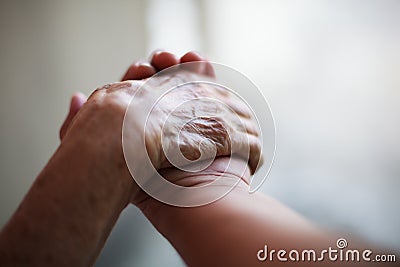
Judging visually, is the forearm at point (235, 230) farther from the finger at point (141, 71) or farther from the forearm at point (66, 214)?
the finger at point (141, 71)

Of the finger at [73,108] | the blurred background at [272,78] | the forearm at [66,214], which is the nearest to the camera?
the forearm at [66,214]

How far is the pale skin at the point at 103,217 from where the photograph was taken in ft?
1.17

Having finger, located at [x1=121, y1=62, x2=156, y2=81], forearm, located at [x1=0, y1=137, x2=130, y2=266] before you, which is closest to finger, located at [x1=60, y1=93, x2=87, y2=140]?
finger, located at [x1=121, y1=62, x2=156, y2=81]

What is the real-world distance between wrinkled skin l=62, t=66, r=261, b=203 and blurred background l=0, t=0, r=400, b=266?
0.20 m

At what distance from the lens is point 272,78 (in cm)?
125

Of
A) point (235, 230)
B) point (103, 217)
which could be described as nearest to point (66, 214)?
point (103, 217)

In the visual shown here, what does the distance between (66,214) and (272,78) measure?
97 centimetres

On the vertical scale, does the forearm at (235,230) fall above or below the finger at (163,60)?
below

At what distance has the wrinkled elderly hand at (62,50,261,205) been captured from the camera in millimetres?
414

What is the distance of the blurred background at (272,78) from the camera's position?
936 millimetres

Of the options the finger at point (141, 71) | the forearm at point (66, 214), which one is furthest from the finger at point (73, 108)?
the forearm at point (66, 214)

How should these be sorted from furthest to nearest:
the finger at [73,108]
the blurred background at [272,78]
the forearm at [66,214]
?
1. the blurred background at [272,78]
2. the finger at [73,108]
3. the forearm at [66,214]

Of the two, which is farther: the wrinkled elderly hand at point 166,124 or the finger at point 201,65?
the finger at point 201,65

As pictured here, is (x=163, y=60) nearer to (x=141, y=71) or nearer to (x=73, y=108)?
(x=141, y=71)
